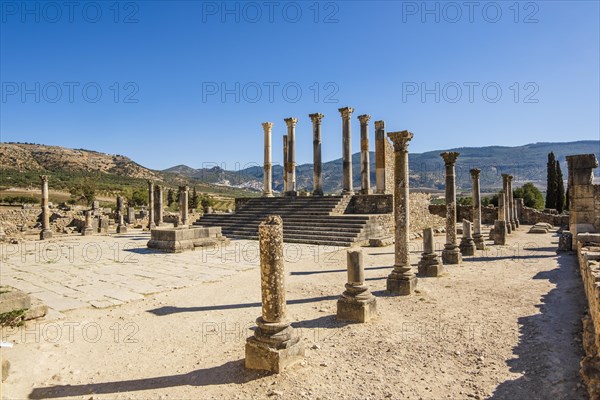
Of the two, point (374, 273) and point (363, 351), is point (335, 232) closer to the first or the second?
point (374, 273)

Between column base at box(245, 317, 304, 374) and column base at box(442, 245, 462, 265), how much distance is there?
8242 millimetres

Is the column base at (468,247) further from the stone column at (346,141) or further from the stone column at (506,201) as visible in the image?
the stone column at (346,141)

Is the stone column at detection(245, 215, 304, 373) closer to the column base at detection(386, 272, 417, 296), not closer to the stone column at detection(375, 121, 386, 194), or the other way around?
the column base at detection(386, 272, 417, 296)

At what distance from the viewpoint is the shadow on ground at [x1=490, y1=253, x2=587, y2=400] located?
3936 mm

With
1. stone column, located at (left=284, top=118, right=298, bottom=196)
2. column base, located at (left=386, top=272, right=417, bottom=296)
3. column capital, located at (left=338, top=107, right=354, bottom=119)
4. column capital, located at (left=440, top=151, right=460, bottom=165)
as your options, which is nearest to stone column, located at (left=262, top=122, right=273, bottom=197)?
stone column, located at (left=284, top=118, right=298, bottom=196)

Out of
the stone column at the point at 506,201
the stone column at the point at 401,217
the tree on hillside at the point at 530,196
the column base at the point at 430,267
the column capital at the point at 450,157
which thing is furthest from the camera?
the tree on hillside at the point at 530,196

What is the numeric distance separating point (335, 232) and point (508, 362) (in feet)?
42.0

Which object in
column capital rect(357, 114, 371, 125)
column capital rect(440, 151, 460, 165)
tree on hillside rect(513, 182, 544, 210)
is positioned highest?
column capital rect(357, 114, 371, 125)

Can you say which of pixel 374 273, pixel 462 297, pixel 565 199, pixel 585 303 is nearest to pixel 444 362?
pixel 462 297

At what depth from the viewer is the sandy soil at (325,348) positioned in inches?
163

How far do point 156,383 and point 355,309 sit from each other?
10.7 ft

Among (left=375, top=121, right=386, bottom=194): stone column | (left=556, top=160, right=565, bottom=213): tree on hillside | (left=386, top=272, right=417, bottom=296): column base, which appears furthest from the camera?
(left=556, top=160, right=565, bottom=213): tree on hillside

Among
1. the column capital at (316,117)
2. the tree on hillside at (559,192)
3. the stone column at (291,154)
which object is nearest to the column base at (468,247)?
the column capital at (316,117)

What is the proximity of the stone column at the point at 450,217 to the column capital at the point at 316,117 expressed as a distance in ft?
41.8
